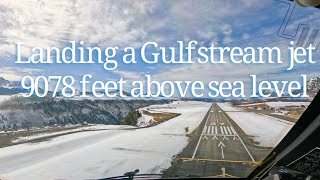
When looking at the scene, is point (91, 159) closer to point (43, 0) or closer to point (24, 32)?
point (24, 32)

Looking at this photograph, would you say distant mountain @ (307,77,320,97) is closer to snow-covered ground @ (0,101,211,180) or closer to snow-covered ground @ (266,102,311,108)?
snow-covered ground @ (266,102,311,108)

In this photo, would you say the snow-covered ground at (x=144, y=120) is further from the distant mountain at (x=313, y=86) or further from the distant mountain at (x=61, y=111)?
the distant mountain at (x=313, y=86)

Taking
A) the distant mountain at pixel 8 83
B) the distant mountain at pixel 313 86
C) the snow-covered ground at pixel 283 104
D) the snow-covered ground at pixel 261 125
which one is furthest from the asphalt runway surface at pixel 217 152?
the distant mountain at pixel 8 83

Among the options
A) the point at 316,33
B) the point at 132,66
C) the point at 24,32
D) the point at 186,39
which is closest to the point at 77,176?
the point at 132,66

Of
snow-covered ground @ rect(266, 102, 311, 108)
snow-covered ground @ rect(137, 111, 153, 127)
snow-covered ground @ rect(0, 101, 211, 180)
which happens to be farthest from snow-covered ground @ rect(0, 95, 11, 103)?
snow-covered ground @ rect(266, 102, 311, 108)

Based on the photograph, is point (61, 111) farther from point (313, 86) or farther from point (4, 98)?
point (313, 86)
